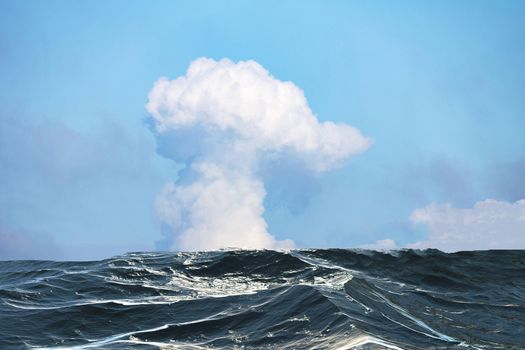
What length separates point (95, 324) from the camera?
859 cm

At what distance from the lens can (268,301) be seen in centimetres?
880

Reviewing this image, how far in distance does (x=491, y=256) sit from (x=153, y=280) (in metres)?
8.50

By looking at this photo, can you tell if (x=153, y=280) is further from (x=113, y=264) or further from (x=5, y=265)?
(x=5, y=265)

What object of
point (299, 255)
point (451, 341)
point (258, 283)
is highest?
point (299, 255)

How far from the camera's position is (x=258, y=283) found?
10.7m

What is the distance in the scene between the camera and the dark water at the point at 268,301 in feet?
24.4

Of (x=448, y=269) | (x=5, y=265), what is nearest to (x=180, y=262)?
(x=5, y=265)

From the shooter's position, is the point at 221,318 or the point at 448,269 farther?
the point at 448,269

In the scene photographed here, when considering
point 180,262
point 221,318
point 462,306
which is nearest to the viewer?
point 221,318

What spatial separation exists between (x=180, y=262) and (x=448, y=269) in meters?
6.05

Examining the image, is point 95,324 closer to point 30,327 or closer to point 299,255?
point 30,327

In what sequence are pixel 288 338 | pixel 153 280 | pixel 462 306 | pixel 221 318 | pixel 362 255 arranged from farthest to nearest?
pixel 362 255 → pixel 153 280 → pixel 462 306 → pixel 221 318 → pixel 288 338

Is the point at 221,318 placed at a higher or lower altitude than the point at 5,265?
lower

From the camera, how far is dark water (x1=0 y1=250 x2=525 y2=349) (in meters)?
Answer: 7.43
